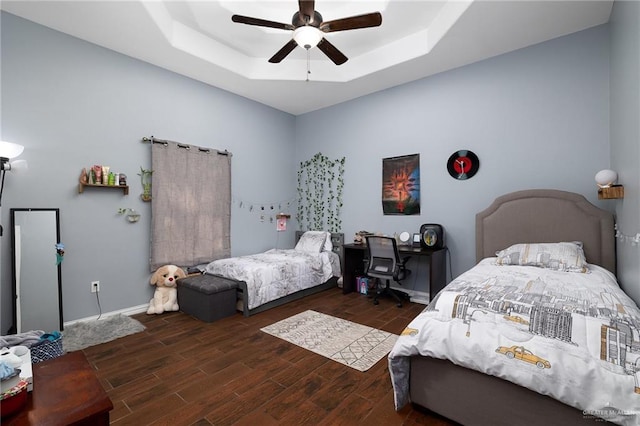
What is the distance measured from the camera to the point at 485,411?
5.00ft

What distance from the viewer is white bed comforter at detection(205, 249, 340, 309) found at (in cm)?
348

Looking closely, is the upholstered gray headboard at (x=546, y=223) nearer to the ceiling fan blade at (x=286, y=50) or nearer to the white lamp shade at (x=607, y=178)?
the white lamp shade at (x=607, y=178)

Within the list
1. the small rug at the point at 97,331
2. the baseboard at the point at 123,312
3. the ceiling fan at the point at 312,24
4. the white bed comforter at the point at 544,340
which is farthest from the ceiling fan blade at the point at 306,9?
the baseboard at the point at 123,312

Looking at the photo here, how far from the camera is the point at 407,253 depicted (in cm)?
367

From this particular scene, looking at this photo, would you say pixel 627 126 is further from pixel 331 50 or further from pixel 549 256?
pixel 331 50

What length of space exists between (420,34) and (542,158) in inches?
79.2

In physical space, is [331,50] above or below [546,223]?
above

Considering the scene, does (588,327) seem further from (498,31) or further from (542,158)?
(498,31)

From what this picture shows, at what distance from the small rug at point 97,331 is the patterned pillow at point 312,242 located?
246cm

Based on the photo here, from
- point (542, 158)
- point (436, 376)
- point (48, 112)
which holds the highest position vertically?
point (48, 112)

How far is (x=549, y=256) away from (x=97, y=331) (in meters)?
4.47

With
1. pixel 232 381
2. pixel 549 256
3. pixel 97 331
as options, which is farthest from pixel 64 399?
pixel 549 256

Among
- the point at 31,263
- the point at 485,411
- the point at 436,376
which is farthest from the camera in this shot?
the point at 31,263

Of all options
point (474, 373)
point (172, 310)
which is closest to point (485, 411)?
point (474, 373)
